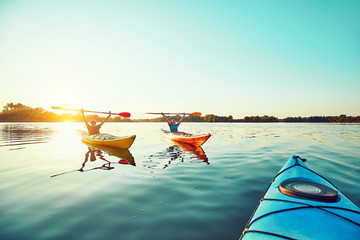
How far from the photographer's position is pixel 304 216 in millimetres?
2410

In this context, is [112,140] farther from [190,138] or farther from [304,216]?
[304,216]

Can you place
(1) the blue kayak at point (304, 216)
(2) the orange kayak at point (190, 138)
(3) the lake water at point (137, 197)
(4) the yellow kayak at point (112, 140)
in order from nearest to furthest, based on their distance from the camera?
(1) the blue kayak at point (304, 216)
(3) the lake water at point (137, 197)
(4) the yellow kayak at point (112, 140)
(2) the orange kayak at point (190, 138)

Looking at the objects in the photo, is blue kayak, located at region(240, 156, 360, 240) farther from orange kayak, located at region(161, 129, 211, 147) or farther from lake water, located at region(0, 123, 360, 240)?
orange kayak, located at region(161, 129, 211, 147)

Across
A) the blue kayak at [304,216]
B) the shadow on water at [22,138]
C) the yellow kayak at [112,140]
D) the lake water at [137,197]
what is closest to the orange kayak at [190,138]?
the lake water at [137,197]

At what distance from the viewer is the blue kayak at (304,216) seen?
212 centimetres

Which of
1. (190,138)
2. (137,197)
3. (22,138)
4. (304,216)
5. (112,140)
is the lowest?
(22,138)

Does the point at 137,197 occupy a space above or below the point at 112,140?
below

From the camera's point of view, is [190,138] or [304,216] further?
[190,138]

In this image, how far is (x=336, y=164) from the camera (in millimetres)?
7750

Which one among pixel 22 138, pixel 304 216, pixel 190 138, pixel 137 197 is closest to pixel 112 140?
pixel 190 138

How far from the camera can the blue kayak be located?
212 centimetres

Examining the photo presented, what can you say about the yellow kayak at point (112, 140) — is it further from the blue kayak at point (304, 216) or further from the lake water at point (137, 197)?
the blue kayak at point (304, 216)

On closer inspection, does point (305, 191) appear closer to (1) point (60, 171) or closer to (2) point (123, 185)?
(2) point (123, 185)

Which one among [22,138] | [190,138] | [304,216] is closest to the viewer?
[304,216]
